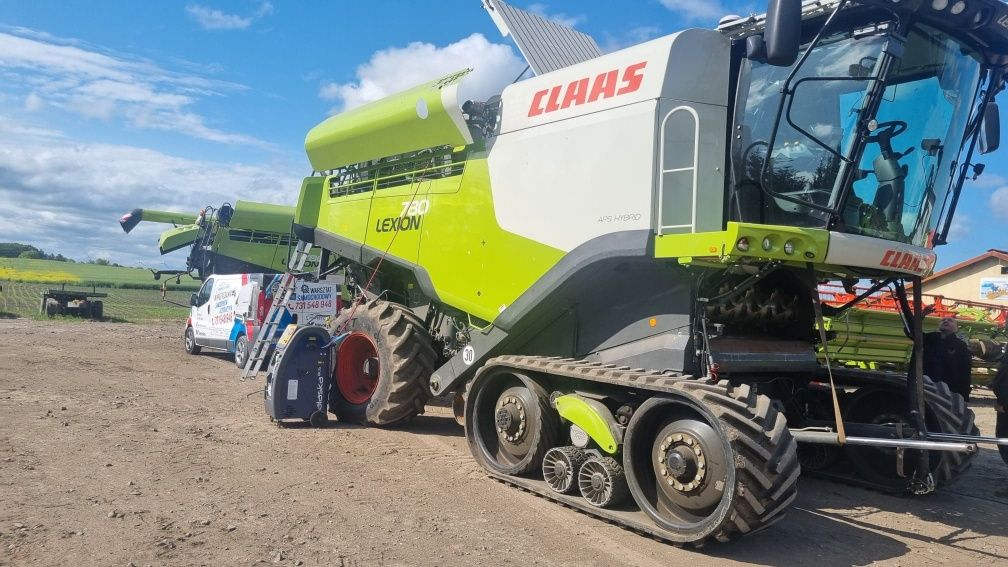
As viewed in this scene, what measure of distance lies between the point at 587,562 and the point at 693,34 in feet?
12.2

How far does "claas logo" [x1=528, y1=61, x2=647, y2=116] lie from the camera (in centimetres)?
555

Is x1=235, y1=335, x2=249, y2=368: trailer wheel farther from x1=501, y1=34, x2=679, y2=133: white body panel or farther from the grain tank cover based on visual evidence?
x1=501, y1=34, x2=679, y2=133: white body panel

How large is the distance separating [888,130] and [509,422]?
12.0ft

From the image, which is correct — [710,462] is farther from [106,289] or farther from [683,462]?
[106,289]

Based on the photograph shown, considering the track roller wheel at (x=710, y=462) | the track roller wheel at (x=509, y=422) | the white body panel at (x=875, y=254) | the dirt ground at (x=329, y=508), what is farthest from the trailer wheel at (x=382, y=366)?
the white body panel at (x=875, y=254)

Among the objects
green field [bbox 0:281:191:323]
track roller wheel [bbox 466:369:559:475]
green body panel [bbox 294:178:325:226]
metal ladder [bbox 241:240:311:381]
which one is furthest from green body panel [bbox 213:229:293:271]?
track roller wheel [bbox 466:369:559:475]

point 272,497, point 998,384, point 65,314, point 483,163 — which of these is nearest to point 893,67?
point 483,163

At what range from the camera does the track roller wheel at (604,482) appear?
5258 millimetres

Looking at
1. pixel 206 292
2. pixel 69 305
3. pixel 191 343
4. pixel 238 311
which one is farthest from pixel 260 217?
pixel 69 305

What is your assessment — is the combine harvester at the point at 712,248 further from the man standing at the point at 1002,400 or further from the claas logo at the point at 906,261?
the man standing at the point at 1002,400

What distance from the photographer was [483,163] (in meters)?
7.02

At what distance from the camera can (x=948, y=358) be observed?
8.48 meters

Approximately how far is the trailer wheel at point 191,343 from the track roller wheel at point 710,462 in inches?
556

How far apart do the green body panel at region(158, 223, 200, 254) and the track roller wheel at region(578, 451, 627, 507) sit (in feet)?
61.7
